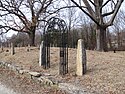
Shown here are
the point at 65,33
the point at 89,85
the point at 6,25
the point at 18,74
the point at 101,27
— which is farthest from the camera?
the point at 6,25

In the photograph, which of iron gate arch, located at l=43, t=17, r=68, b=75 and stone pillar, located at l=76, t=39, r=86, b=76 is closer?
stone pillar, located at l=76, t=39, r=86, b=76

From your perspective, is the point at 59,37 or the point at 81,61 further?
the point at 59,37

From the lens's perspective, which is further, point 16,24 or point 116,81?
point 16,24

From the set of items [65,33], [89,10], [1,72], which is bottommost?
[1,72]

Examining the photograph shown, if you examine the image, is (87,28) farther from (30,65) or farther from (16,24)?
(30,65)

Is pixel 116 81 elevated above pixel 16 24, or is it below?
below

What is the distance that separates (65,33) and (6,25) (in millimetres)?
19614

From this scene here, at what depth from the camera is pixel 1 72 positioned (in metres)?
14.6

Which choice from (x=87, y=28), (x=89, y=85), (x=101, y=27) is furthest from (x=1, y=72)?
(x=87, y=28)

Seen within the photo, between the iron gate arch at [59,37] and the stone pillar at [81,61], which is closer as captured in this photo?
the stone pillar at [81,61]

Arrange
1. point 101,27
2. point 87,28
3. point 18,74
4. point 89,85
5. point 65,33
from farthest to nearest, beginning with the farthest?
1. point 87,28
2. point 101,27
3. point 18,74
4. point 65,33
5. point 89,85

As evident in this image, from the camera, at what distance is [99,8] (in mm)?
20531

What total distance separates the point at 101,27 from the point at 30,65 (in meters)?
7.91

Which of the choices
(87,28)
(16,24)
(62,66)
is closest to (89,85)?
(62,66)
